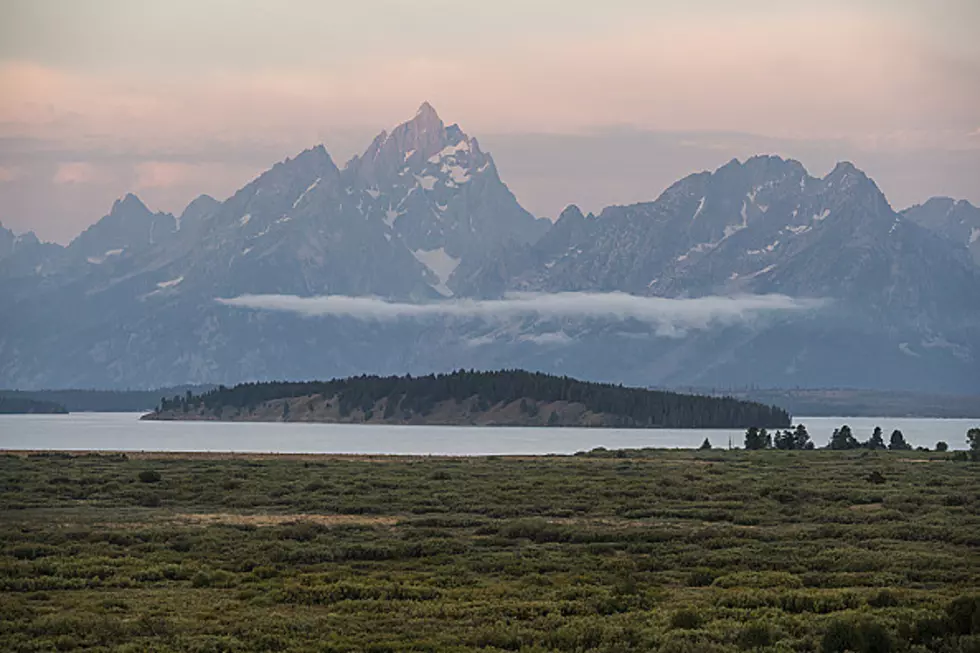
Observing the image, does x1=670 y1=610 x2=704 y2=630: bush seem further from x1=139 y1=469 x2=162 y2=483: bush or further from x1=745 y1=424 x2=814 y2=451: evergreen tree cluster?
x1=745 y1=424 x2=814 y2=451: evergreen tree cluster

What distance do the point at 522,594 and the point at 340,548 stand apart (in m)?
11.2

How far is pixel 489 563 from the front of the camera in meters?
46.6

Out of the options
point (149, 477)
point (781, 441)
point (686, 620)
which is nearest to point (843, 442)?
point (781, 441)

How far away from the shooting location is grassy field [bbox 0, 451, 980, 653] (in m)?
33.5

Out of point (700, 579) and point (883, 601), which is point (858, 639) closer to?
point (883, 601)

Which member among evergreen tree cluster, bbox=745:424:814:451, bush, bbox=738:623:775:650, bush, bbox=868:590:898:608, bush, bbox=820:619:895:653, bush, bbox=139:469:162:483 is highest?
evergreen tree cluster, bbox=745:424:814:451

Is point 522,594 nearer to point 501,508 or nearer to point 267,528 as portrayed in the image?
point 267,528

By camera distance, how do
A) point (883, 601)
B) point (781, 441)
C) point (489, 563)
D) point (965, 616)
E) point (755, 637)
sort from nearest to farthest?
point (755, 637), point (965, 616), point (883, 601), point (489, 563), point (781, 441)

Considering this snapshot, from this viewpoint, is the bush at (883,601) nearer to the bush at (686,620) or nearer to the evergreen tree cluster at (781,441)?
the bush at (686,620)

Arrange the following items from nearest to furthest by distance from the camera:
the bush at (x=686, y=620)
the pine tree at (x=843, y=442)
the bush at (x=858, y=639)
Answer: the bush at (x=858, y=639), the bush at (x=686, y=620), the pine tree at (x=843, y=442)

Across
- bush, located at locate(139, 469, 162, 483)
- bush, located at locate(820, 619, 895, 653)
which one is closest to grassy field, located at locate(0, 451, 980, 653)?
bush, located at locate(820, 619, 895, 653)

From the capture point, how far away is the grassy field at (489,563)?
33.5 metres

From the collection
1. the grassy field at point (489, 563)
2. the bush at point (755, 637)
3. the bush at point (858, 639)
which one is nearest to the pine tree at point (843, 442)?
the grassy field at point (489, 563)

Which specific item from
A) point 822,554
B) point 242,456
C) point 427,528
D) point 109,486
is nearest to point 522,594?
point 822,554
